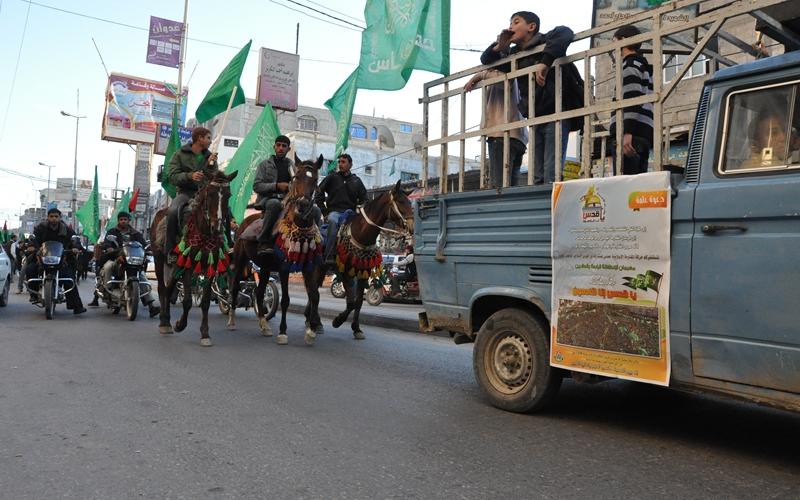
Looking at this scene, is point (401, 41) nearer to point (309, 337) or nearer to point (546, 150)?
point (546, 150)

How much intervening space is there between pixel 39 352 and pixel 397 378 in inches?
166

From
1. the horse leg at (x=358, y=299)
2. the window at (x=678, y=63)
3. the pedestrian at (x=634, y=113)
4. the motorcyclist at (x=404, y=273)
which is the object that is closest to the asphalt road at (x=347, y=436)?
the pedestrian at (x=634, y=113)

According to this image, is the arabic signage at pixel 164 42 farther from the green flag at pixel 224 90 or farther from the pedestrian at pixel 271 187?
the pedestrian at pixel 271 187

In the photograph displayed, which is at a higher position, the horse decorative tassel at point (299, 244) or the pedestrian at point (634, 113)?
the pedestrian at point (634, 113)

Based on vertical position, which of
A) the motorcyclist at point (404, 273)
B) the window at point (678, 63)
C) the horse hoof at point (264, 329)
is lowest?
the horse hoof at point (264, 329)

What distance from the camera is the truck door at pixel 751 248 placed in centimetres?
355

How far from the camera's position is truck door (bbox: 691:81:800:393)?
3551 mm

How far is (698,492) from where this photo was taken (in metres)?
3.41

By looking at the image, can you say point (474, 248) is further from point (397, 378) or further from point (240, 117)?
point (240, 117)

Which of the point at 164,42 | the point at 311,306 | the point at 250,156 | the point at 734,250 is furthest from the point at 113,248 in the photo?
the point at 164,42

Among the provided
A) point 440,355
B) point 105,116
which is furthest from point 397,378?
point 105,116

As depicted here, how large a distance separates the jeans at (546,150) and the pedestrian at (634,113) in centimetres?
50

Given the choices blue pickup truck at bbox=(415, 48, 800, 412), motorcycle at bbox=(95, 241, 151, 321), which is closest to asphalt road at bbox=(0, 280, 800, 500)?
blue pickup truck at bbox=(415, 48, 800, 412)

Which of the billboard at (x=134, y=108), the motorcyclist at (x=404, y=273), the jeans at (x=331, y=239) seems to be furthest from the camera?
the billboard at (x=134, y=108)
